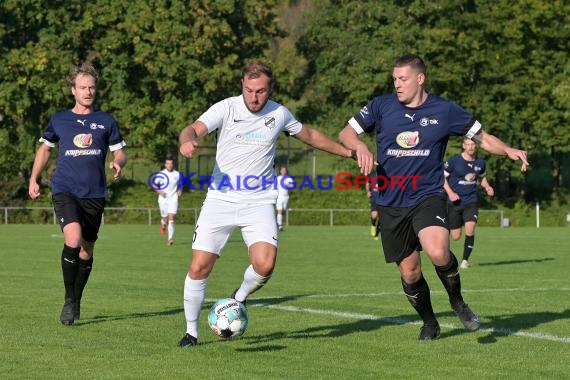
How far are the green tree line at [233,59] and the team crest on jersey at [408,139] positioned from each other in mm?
42203

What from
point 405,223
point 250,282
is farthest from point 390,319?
point 250,282

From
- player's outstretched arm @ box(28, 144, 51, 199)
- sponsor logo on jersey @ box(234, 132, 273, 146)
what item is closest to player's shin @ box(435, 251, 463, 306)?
sponsor logo on jersey @ box(234, 132, 273, 146)

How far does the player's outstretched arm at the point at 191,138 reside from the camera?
817 centimetres

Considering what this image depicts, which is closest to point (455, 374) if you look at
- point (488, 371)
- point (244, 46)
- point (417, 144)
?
point (488, 371)

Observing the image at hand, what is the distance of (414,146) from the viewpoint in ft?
30.2

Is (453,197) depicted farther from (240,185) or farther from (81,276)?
(240,185)

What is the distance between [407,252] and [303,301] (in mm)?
3565

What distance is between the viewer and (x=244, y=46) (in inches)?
2124

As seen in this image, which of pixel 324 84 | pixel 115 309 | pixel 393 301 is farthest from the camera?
pixel 324 84

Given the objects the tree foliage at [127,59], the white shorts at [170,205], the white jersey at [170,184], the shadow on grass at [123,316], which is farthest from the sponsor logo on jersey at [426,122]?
the tree foliage at [127,59]

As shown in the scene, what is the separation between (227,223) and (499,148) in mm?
2349

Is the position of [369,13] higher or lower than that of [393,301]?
higher

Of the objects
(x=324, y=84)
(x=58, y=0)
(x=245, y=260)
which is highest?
(x=58, y=0)

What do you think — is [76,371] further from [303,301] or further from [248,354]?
[303,301]
